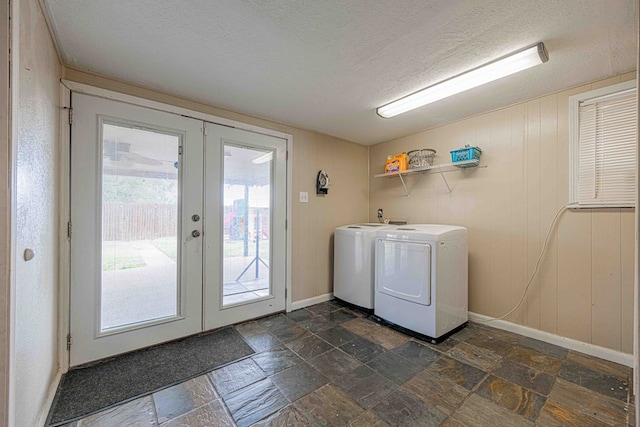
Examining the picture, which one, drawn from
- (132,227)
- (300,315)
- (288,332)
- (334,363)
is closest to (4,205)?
(132,227)

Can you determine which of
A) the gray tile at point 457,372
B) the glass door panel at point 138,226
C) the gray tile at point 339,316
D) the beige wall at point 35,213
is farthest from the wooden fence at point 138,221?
the gray tile at point 457,372

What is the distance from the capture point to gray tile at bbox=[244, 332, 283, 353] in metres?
2.22

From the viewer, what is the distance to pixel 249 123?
2736 millimetres

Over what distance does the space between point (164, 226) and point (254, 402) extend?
1.58 m

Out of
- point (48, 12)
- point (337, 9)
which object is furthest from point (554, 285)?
point (48, 12)

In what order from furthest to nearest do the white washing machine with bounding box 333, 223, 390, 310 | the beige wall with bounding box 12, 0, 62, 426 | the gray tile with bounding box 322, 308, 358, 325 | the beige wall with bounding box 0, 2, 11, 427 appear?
the white washing machine with bounding box 333, 223, 390, 310 → the gray tile with bounding box 322, 308, 358, 325 → the beige wall with bounding box 12, 0, 62, 426 → the beige wall with bounding box 0, 2, 11, 427

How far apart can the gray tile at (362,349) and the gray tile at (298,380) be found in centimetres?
39

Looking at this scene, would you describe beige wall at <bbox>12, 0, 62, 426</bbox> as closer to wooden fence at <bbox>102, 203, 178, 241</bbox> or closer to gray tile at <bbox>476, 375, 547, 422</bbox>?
wooden fence at <bbox>102, 203, 178, 241</bbox>

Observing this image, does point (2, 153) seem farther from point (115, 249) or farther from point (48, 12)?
point (115, 249)

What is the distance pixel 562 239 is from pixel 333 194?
92.7 inches

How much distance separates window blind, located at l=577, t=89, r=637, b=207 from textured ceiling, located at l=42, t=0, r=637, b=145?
24 cm

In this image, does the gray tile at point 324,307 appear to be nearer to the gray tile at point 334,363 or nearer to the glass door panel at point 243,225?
the glass door panel at point 243,225

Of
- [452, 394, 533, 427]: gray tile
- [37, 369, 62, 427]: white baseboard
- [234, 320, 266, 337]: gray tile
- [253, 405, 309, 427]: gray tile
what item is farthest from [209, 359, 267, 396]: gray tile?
[452, 394, 533, 427]: gray tile

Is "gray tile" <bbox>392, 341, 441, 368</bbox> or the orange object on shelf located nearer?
"gray tile" <bbox>392, 341, 441, 368</bbox>
